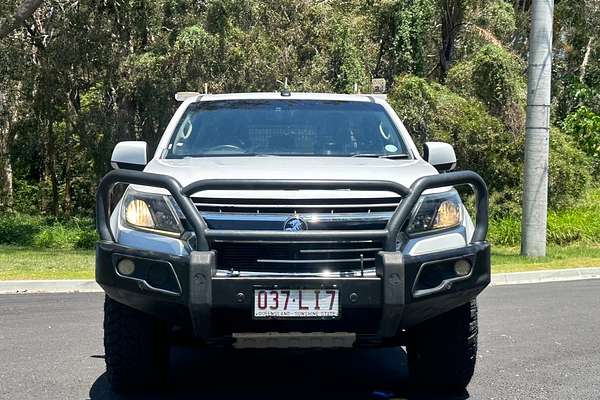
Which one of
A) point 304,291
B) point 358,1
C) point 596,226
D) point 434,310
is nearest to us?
point 304,291

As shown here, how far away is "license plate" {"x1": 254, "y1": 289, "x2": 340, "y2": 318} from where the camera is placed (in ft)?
14.3

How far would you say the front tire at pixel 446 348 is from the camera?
16.9ft

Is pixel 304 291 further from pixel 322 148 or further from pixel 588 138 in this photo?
pixel 588 138

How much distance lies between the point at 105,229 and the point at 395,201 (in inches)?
62.3

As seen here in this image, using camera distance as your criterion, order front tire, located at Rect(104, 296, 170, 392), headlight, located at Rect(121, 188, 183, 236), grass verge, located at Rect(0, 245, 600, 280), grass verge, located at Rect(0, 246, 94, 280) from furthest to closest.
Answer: grass verge, located at Rect(0, 245, 600, 280)
grass verge, located at Rect(0, 246, 94, 280)
front tire, located at Rect(104, 296, 170, 392)
headlight, located at Rect(121, 188, 183, 236)

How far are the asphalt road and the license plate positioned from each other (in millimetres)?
1160

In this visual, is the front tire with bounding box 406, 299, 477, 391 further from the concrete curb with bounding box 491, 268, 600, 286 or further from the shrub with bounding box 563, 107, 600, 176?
the shrub with bounding box 563, 107, 600, 176

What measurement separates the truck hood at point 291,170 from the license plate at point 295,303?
20.0 inches

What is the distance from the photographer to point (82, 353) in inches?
263

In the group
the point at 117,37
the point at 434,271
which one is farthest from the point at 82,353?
the point at 117,37

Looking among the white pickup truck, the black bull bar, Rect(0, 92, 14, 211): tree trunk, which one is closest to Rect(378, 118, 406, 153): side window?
the white pickup truck

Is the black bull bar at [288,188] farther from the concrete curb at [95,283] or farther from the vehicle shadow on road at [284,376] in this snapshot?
the concrete curb at [95,283]

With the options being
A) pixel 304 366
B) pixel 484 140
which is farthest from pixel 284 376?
pixel 484 140

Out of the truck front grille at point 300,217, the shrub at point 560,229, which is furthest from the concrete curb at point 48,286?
the shrub at point 560,229
